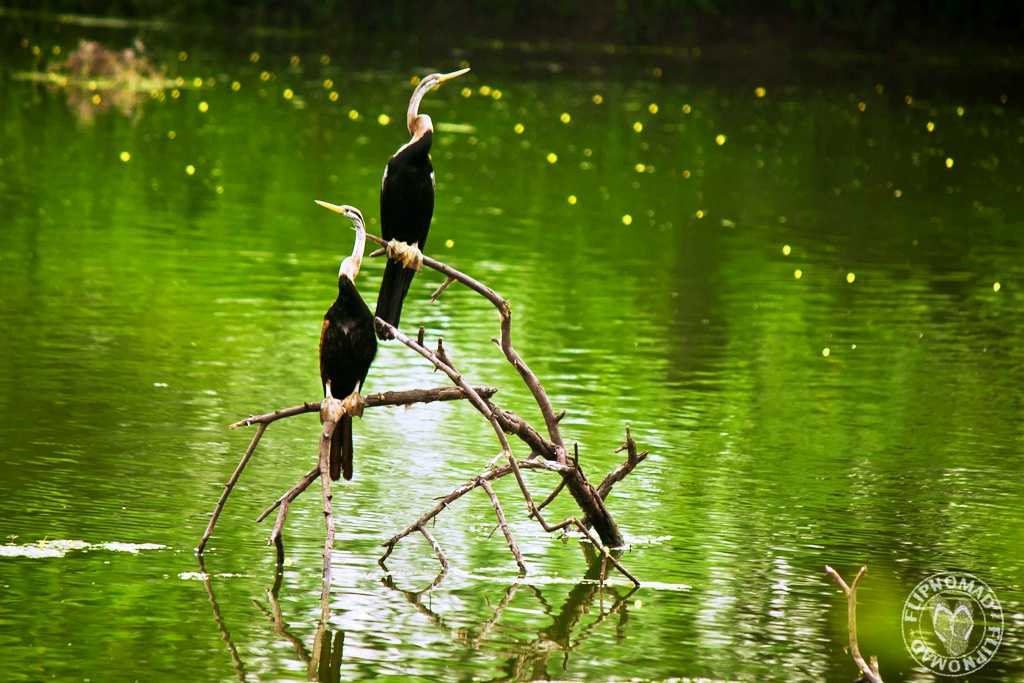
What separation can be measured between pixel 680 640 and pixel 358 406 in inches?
52.7

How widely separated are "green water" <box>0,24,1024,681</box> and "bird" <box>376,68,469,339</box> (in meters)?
1.06

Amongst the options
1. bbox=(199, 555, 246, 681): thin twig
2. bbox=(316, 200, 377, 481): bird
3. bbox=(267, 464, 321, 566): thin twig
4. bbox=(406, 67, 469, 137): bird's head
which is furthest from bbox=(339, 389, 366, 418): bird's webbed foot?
bbox=(406, 67, 469, 137): bird's head

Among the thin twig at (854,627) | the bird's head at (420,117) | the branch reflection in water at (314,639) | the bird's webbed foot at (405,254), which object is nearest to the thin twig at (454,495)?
the branch reflection in water at (314,639)

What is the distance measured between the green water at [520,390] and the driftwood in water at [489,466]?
0.19m

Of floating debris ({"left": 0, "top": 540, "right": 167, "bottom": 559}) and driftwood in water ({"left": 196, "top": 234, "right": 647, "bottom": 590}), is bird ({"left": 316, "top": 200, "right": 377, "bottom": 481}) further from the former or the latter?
floating debris ({"left": 0, "top": 540, "right": 167, "bottom": 559})

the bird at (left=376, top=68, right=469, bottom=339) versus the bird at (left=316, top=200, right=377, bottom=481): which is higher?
the bird at (left=376, top=68, right=469, bottom=339)

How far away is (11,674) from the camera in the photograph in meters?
5.91

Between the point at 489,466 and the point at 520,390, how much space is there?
3.79 m

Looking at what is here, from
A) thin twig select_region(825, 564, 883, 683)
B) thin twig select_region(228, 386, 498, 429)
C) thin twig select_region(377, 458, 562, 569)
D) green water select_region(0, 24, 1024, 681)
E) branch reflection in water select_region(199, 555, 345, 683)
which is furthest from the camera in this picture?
thin twig select_region(377, 458, 562, 569)

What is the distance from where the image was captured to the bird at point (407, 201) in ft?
23.4

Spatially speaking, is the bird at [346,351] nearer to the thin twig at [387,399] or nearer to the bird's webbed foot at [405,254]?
the thin twig at [387,399]

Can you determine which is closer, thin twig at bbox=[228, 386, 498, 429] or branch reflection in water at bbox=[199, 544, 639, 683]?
branch reflection in water at bbox=[199, 544, 639, 683]

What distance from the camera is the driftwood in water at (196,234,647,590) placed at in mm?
6523

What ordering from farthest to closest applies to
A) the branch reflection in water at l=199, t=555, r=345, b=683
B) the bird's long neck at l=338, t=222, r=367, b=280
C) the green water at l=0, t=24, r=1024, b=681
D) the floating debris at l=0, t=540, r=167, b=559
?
the floating debris at l=0, t=540, r=167, b=559 → the green water at l=0, t=24, r=1024, b=681 → the bird's long neck at l=338, t=222, r=367, b=280 → the branch reflection in water at l=199, t=555, r=345, b=683
